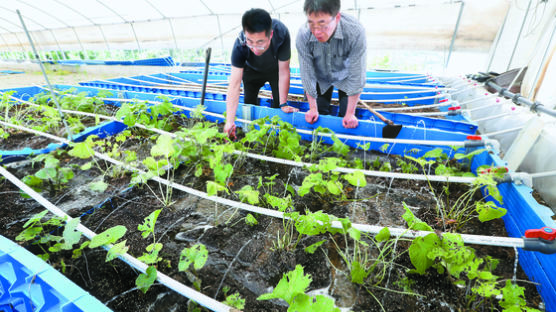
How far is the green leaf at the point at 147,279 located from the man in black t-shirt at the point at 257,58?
1.31 m

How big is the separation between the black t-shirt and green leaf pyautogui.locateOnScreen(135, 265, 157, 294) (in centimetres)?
167

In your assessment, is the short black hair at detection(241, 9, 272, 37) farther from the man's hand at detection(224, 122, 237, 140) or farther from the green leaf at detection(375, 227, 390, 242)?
the green leaf at detection(375, 227, 390, 242)

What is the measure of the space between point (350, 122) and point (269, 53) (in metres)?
0.99

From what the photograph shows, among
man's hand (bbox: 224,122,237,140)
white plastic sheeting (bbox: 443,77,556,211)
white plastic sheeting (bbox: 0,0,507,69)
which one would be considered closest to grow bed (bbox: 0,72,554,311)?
white plastic sheeting (bbox: 443,77,556,211)

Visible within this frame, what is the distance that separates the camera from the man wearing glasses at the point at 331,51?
1492 millimetres

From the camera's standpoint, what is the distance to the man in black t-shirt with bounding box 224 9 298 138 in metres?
1.63

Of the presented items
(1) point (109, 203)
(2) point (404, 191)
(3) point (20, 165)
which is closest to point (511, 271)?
(2) point (404, 191)

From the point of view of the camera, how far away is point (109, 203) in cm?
144

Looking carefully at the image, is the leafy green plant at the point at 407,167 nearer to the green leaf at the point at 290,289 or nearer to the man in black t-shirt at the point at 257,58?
the man in black t-shirt at the point at 257,58

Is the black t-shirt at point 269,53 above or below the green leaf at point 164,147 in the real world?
above

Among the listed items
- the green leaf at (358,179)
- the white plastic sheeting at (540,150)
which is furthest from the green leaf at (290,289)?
the white plastic sheeting at (540,150)

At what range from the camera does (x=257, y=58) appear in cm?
218

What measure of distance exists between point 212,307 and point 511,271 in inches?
51.1

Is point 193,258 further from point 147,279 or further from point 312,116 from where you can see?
point 312,116
